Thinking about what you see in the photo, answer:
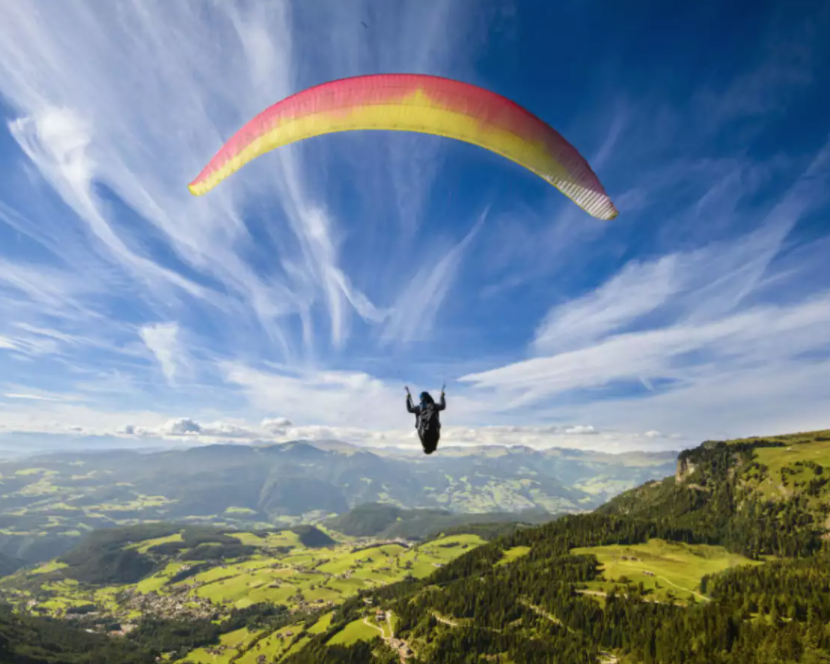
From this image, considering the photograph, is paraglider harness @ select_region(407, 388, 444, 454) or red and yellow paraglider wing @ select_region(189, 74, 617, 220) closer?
red and yellow paraglider wing @ select_region(189, 74, 617, 220)

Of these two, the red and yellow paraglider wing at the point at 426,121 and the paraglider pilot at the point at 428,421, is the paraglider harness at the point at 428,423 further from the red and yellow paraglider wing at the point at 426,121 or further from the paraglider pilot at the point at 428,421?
the red and yellow paraglider wing at the point at 426,121

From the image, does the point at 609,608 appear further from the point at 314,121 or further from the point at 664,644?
the point at 314,121

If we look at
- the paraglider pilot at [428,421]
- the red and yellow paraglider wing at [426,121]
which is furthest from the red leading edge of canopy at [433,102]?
the paraglider pilot at [428,421]

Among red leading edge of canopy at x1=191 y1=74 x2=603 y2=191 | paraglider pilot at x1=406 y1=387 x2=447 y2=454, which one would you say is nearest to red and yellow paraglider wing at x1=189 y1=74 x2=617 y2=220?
red leading edge of canopy at x1=191 y1=74 x2=603 y2=191

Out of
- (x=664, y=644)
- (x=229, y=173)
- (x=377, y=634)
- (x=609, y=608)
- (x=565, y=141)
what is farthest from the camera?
(x=377, y=634)

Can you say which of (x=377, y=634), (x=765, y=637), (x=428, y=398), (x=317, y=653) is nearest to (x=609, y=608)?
(x=765, y=637)

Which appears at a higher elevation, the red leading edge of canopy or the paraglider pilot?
the red leading edge of canopy

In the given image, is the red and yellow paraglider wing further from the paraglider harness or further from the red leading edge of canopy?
the paraglider harness
